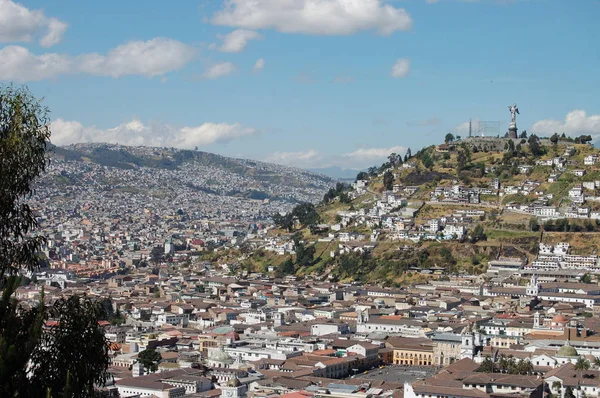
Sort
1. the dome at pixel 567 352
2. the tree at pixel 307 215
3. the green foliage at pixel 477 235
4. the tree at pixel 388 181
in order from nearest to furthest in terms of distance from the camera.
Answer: the dome at pixel 567 352 < the green foliage at pixel 477 235 < the tree at pixel 307 215 < the tree at pixel 388 181

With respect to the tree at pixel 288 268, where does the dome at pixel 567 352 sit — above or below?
below

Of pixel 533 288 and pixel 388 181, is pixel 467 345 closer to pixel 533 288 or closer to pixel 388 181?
pixel 533 288

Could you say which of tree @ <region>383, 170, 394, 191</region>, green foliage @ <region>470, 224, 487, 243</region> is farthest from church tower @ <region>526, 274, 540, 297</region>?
tree @ <region>383, 170, 394, 191</region>

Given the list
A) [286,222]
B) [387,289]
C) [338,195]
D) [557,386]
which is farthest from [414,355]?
[338,195]

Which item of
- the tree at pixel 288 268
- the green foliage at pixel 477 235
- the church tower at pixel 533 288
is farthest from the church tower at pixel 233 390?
the tree at pixel 288 268

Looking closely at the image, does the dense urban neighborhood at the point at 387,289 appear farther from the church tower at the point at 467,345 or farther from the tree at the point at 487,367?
the tree at the point at 487,367

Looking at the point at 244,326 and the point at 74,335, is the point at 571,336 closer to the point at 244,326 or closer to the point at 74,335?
the point at 244,326

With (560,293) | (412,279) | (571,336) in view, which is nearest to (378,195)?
(412,279)
